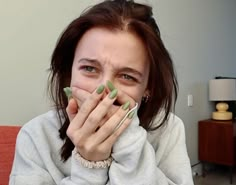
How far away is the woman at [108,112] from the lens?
0.61 metres

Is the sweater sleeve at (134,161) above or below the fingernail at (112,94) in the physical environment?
below

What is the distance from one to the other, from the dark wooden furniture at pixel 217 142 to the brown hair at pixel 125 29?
93.6 inches

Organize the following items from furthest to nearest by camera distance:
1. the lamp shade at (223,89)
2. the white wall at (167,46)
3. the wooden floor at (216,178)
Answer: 1. the lamp shade at (223,89)
2. the wooden floor at (216,178)
3. the white wall at (167,46)

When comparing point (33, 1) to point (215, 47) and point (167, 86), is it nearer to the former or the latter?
point (167, 86)

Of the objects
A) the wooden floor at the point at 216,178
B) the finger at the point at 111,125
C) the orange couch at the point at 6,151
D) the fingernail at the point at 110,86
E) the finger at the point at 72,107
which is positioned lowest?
the wooden floor at the point at 216,178

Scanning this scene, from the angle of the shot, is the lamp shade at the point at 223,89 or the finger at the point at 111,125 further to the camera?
the lamp shade at the point at 223,89

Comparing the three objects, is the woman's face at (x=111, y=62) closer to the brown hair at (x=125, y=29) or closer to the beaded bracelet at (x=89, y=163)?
the brown hair at (x=125, y=29)

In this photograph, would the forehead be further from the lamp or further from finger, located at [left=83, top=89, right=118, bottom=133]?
the lamp

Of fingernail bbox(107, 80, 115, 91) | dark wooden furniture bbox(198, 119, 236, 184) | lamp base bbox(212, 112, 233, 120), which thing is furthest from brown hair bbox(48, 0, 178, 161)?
lamp base bbox(212, 112, 233, 120)

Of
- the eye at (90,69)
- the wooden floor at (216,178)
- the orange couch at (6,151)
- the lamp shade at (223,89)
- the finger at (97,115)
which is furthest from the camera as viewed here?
the lamp shade at (223,89)

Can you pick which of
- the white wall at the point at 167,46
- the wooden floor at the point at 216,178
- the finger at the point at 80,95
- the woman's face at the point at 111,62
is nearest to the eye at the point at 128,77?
the woman's face at the point at 111,62

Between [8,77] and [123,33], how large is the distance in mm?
1108

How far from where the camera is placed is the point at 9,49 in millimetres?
1613

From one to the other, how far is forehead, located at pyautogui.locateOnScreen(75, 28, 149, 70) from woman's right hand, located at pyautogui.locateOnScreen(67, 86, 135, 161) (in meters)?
0.11
